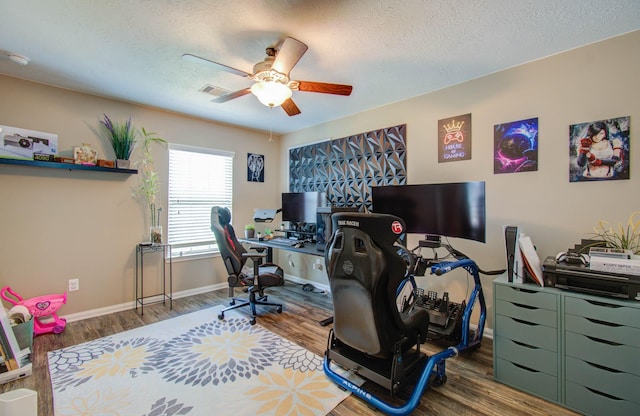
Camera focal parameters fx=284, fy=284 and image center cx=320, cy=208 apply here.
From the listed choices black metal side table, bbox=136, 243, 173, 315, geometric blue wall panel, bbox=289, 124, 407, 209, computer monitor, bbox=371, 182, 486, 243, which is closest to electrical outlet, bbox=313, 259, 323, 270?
geometric blue wall panel, bbox=289, 124, 407, 209

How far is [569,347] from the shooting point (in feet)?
5.99

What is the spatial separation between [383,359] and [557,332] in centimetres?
116

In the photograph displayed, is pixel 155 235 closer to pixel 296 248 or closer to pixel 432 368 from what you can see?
pixel 296 248

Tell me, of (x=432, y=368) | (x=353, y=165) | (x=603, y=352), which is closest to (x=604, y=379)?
(x=603, y=352)

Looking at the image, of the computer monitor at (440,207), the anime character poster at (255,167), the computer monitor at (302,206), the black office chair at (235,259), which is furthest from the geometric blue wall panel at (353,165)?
the black office chair at (235,259)

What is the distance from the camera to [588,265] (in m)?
1.86

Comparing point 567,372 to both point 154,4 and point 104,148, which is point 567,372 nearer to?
point 154,4

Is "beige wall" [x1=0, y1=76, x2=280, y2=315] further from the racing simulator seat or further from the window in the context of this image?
the racing simulator seat

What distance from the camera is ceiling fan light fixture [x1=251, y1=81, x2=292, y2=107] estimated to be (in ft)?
7.15

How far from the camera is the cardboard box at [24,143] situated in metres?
2.75

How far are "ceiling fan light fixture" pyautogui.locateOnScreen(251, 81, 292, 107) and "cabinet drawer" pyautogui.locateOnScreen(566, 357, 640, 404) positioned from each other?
2686 millimetres

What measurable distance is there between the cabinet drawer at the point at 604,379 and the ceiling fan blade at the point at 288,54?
2.69 metres

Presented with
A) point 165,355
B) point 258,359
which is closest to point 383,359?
point 258,359

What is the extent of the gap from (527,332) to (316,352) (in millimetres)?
1615
